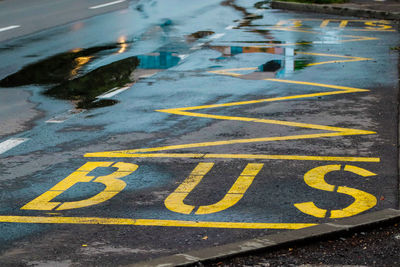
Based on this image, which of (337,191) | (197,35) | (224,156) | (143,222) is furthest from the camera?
(197,35)

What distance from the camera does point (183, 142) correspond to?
9086mm

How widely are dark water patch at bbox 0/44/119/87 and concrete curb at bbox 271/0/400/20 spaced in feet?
31.6

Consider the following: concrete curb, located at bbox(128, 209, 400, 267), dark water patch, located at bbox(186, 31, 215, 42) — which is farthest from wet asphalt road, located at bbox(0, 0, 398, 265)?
dark water patch, located at bbox(186, 31, 215, 42)

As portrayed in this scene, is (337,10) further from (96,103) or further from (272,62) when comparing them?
(96,103)

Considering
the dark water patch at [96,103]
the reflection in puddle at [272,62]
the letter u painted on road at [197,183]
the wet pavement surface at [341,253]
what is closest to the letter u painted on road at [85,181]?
the letter u painted on road at [197,183]

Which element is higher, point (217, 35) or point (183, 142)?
point (183, 142)

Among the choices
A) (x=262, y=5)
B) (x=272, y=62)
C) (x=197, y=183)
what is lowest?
(x=262, y=5)

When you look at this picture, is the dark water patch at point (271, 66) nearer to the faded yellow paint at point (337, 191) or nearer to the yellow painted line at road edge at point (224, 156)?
the yellow painted line at road edge at point (224, 156)

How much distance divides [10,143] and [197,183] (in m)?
2.93

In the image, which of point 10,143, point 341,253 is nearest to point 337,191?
point 341,253

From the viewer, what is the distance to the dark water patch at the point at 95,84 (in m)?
11.8

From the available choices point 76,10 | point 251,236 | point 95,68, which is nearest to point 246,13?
point 76,10

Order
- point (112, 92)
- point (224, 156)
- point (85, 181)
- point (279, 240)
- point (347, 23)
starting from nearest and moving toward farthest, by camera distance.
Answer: point (279, 240)
point (85, 181)
point (224, 156)
point (112, 92)
point (347, 23)

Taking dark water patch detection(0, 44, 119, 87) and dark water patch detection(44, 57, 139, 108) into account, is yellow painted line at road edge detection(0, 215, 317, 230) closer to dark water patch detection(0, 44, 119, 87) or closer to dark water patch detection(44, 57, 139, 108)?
dark water patch detection(44, 57, 139, 108)
